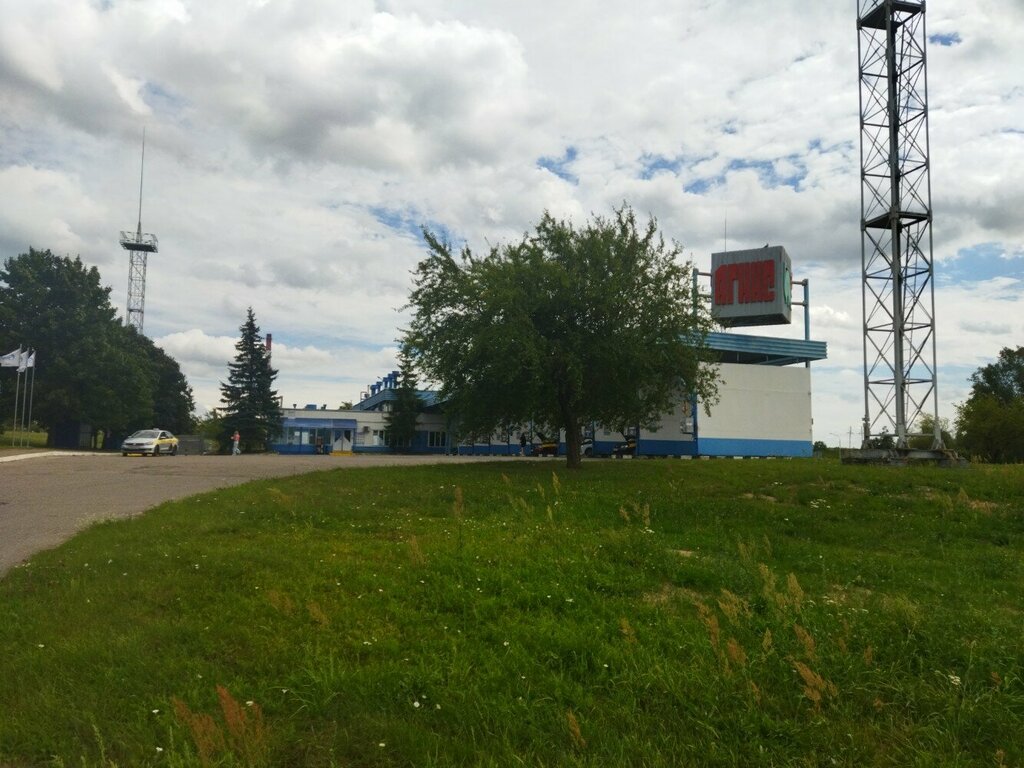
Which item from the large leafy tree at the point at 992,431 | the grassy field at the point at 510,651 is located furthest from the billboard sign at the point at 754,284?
the grassy field at the point at 510,651

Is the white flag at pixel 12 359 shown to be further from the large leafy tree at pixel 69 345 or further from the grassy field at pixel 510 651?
the grassy field at pixel 510 651

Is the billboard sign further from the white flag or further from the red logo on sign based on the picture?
the white flag

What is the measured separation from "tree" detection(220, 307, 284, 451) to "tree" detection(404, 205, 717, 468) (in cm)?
4135

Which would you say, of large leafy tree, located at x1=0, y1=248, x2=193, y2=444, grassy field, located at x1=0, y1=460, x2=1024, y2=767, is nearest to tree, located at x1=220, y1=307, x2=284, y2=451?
large leafy tree, located at x1=0, y1=248, x2=193, y2=444

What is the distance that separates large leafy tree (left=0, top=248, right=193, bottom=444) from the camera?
51625mm

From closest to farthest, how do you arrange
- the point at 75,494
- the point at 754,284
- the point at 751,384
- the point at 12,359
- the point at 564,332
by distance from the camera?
the point at 75,494, the point at 564,332, the point at 12,359, the point at 754,284, the point at 751,384

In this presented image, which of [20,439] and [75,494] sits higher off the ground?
[20,439]

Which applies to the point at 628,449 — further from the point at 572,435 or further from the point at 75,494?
the point at 75,494

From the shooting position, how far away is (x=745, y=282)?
54.8 meters

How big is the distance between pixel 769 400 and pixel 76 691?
5761 cm

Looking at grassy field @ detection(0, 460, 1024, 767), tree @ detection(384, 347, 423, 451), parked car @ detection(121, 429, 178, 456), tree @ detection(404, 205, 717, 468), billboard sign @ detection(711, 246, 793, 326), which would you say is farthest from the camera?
tree @ detection(384, 347, 423, 451)

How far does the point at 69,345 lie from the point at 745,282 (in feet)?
163

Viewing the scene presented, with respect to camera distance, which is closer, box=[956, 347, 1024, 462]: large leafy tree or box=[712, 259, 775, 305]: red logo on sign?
box=[956, 347, 1024, 462]: large leafy tree

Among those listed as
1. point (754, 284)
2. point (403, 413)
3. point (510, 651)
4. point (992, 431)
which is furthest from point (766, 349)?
point (510, 651)
